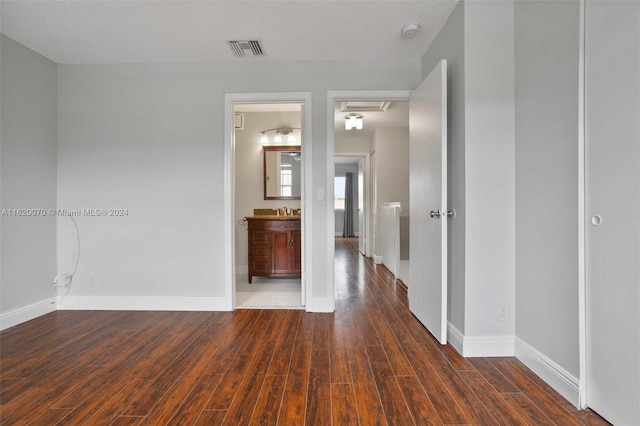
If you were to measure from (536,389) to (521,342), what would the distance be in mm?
354

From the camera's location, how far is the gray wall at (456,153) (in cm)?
206

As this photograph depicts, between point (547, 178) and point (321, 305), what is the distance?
200 centimetres

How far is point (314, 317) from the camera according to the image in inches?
108

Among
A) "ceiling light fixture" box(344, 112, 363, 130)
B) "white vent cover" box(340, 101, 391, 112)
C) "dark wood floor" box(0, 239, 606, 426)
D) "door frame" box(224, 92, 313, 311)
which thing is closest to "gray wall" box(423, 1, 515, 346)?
"dark wood floor" box(0, 239, 606, 426)

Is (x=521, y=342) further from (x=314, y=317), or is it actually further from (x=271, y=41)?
(x=271, y=41)

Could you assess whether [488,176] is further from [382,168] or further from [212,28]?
[382,168]

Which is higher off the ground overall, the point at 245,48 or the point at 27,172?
the point at 245,48

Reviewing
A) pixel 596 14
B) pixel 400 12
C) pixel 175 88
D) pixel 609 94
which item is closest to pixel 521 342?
pixel 609 94

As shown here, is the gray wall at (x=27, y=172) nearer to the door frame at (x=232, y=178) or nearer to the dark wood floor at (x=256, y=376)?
the dark wood floor at (x=256, y=376)

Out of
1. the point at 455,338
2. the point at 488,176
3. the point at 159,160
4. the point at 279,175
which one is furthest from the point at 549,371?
the point at 279,175

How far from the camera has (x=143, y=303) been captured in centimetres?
298

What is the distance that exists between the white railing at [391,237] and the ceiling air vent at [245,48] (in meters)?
2.54

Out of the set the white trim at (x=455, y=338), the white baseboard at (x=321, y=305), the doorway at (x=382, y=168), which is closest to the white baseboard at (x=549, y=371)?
the white trim at (x=455, y=338)

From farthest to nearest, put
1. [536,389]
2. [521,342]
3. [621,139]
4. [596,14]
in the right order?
1. [521,342]
2. [536,389]
3. [596,14]
4. [621,139]
